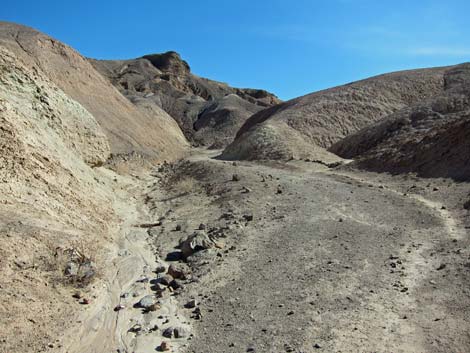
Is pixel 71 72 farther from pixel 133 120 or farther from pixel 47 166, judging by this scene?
pixel 47 166

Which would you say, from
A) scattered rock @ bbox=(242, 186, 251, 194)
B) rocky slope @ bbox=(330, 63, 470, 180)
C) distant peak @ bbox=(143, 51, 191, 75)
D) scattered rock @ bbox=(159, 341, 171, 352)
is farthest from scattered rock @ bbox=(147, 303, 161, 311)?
distant peak @ bbox=(143, 51, 191, 75)

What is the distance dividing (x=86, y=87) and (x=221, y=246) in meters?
21.4

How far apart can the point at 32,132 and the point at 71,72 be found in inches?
678

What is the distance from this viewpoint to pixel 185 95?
8156cm

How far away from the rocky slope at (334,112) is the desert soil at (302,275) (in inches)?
537

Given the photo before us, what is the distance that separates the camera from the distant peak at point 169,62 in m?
99.1

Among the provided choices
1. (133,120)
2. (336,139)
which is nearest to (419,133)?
(336,139)

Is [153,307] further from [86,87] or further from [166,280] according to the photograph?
[86,87]

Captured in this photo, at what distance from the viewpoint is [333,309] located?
20.8 feet

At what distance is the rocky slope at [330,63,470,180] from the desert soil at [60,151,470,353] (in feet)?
8.44

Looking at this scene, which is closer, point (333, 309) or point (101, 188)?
point (333, 309)

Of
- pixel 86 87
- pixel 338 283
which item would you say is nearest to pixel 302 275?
pixel 338 283

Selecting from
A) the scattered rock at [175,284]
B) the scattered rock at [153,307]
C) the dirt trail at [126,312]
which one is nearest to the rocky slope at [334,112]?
the dirt trail at [126,312]

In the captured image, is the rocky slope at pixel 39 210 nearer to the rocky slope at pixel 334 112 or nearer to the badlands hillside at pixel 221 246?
the badlands hillside at pixel 221 246
